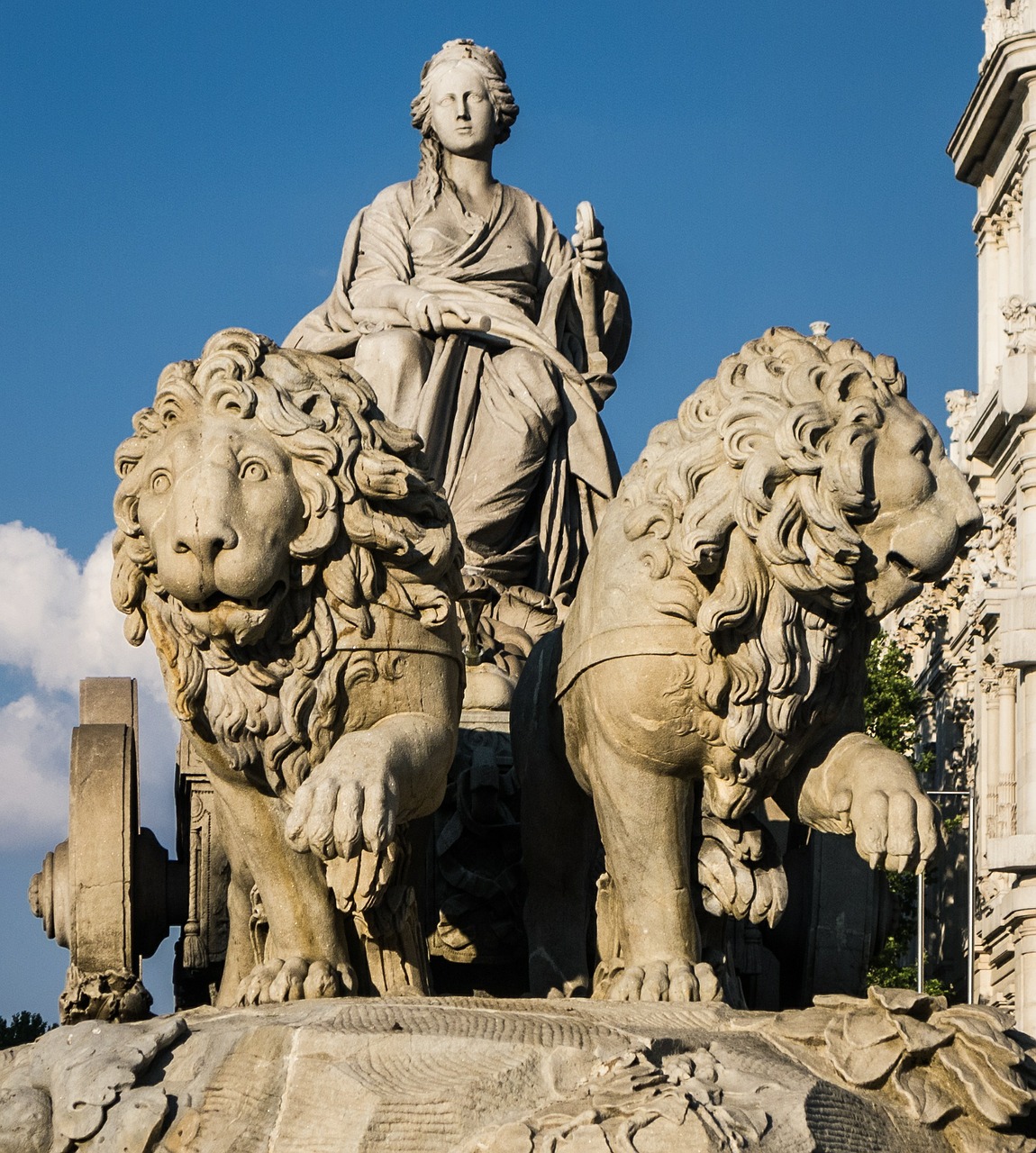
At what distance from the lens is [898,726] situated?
4241 centimetres

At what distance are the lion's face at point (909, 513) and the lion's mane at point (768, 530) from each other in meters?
0.05

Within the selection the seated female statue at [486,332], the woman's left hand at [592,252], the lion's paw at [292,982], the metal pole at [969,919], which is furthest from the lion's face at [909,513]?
the metal pole at [969,919]

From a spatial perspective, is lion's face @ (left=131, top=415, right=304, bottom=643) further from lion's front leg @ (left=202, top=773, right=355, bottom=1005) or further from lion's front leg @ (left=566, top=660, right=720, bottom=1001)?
lion's front leg @ (left=566, top=660, right=720, bottom=1001)

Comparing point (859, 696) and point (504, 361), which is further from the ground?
point (504, 361)

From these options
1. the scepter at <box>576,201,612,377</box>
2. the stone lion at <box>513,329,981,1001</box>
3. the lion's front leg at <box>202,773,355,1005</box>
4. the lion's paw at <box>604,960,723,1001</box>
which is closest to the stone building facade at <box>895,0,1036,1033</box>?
the scepter at <box>576,201,612,377</box>

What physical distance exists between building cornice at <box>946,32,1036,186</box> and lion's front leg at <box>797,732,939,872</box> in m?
45.7

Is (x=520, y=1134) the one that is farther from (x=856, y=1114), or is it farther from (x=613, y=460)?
(x=613, y=460)

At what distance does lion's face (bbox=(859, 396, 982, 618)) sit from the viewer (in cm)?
889

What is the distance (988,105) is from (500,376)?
4465 centimetres

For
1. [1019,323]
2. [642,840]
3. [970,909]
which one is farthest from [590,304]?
[1019,323]

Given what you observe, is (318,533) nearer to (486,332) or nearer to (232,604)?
(232,604)

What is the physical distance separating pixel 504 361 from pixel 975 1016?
4660 mm

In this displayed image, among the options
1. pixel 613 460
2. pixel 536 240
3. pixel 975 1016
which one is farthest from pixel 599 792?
pixel 536 240

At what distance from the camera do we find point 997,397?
5219cm
